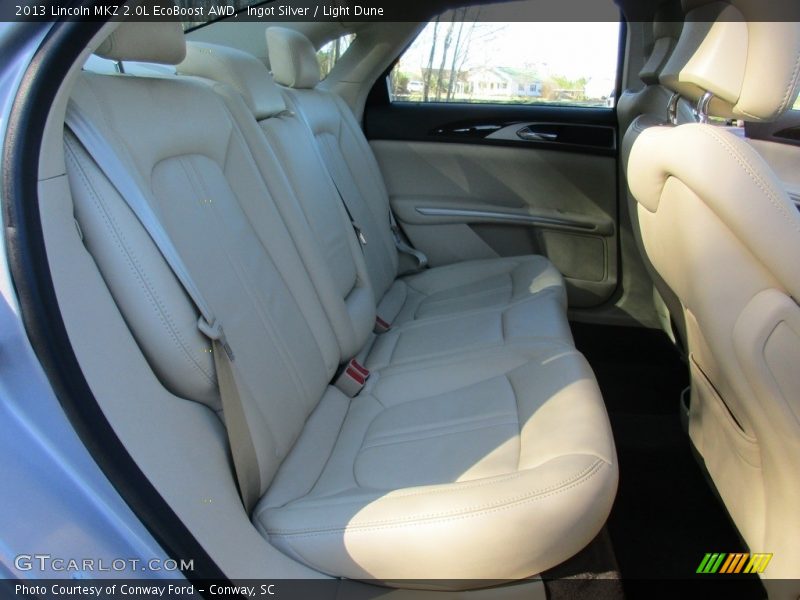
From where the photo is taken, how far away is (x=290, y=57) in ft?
6.54

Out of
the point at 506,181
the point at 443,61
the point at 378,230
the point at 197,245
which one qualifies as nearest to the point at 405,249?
the point at 378,230

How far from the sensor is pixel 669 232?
4.05 ft

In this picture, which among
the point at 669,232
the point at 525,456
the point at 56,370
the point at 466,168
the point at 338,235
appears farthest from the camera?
the point at 466,168

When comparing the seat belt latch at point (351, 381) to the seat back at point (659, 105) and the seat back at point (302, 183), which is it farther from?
the seat back at point (659, 105)

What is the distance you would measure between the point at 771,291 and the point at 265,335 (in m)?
0.83

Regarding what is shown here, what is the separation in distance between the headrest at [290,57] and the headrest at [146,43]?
928mm

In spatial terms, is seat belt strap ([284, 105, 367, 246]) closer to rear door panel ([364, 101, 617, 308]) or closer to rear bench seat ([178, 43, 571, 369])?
rear bench seat ([178, 43, 571, 369])

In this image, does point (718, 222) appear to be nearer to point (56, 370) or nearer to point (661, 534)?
point (661, 534)

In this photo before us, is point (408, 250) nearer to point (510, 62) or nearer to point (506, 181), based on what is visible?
point (506, 181)

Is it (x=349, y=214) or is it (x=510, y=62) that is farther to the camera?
(x=510, y=62)

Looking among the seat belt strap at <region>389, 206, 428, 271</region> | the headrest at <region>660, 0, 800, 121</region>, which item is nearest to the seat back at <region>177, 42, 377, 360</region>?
the seat belt strap at <region>389, 206, 428, 271</region>

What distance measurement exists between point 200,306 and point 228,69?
76 centimetres

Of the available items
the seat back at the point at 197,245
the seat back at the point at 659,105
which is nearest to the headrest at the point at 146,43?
the seat back at the point at 197,245

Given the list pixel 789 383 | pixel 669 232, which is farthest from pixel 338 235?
pixel 789 383
